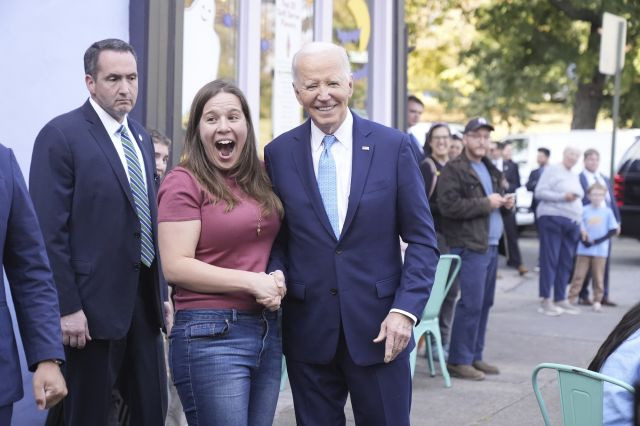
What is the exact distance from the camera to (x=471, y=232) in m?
7.62

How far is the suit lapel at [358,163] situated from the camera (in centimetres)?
357

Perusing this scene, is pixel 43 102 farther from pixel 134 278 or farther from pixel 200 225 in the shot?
pixel 200 225

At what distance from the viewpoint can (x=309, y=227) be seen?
361 centimetres

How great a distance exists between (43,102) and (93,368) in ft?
5.47

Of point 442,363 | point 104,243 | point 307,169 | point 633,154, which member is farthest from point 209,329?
point 633,154

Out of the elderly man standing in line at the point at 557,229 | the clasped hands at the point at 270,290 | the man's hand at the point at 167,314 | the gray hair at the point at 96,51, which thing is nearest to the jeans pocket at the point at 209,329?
the clasped hands at the point at 270,290

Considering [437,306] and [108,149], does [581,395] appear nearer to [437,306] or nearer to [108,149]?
[108,149]

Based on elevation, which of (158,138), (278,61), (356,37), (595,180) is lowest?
(595,180)

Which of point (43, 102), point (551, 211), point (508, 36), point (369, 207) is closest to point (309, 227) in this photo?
point (369, 207)

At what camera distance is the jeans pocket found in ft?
11.4

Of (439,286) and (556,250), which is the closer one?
(439,286)

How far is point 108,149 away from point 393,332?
1.42 metres

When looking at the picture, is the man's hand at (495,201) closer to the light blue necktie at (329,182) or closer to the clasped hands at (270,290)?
the light blue necktie at (329,182)

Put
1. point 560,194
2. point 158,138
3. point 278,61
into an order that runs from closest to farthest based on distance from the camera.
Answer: point 158,138
point 278,61
point 560,194
